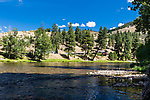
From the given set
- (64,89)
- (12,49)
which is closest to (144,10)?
(64,89)

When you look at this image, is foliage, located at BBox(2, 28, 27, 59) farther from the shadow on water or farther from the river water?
the shadow on water

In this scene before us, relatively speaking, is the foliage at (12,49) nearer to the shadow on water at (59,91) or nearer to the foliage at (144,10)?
the shadow on water at (59,91)

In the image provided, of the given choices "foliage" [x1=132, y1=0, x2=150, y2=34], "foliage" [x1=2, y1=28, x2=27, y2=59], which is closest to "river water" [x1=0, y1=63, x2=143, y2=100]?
"foliage" [x1=132, y1=0, x2=150, y2=34]

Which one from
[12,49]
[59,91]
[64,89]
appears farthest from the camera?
[12,49]

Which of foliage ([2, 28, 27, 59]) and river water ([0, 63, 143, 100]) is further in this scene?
foliage ([2, 28, 27, 59])

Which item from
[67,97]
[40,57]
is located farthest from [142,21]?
[40,57]

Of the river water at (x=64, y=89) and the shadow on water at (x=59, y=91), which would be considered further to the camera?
the river water at (x=64, y=89)

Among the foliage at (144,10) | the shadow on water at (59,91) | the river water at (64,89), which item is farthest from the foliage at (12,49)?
the foliage at (144,10)

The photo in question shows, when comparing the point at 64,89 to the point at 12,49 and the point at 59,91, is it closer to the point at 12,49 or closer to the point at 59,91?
the point at 59,91

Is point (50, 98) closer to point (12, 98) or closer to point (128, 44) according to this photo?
point (12, 98)

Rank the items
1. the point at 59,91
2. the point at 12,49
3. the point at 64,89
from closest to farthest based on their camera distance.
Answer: the point at 59,91, the point at 64,89, the point at 12,49

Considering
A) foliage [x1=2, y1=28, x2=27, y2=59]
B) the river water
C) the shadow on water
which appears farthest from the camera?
foliage [x1=2, y1=28, x2=27, y2=59]

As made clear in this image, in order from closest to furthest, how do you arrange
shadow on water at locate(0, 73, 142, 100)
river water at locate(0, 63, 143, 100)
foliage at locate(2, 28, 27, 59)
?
1. shadow on water at locate(0, 73, 142, 100)
2. river water at locate(0, 63, 143, 100)
3. foliage at locate(2, 28, 27, 59)

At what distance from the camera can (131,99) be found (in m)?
10.1
